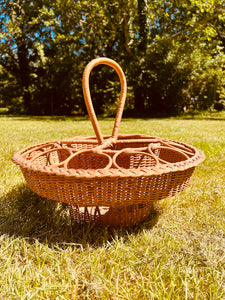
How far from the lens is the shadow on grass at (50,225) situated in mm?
1140

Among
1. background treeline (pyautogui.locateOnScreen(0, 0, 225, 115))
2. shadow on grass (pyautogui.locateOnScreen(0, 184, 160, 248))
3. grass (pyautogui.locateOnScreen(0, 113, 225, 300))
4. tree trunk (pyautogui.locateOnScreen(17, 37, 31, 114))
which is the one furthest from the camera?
tree trunk (pyautogui.locateOnScreen(17, 37, 31, 114))

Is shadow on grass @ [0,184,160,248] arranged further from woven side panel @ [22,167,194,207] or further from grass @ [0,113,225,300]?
woven side panel @ [22,167,194,207]

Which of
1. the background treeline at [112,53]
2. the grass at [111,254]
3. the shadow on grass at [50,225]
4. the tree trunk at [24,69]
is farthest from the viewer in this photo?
the tree trunk at [24,69]

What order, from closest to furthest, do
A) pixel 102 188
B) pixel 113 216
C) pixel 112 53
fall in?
pixel 102 188 < pixel 113 216 < pixel 112 53

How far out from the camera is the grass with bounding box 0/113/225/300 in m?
0.84

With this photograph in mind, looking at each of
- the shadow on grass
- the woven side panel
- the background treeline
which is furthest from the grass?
the background treeline

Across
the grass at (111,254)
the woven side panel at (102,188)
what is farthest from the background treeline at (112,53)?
the woven side panel at (102,188)

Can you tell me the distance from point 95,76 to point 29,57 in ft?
11.0

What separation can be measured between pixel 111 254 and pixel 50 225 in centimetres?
40

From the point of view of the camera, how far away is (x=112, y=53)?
999 cm

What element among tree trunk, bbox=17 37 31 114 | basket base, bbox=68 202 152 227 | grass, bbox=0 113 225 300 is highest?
tree trunk, bbox=17 37 31 114

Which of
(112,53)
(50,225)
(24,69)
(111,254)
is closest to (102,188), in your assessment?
(111,254)

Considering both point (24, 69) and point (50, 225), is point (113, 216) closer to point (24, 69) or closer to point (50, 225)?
point (50, 225)

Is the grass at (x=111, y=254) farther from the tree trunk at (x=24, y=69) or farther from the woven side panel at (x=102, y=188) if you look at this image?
the tree trunk at (x=24, y=69)
